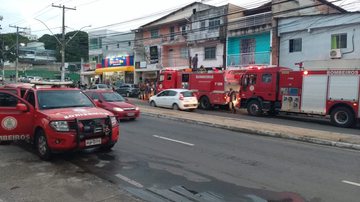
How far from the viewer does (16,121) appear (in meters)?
8.70

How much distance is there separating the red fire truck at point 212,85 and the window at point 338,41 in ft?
27.3

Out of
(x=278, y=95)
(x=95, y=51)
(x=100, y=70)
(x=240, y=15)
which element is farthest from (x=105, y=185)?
(x=95, y=51)

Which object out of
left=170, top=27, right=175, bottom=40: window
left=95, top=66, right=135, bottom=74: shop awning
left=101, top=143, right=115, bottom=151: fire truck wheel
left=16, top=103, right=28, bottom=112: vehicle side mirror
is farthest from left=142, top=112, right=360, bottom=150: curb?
left=95, top=66, right=135, bottom=74: shop awning

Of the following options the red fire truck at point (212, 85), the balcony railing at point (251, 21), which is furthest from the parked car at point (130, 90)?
the balcony railing at point (251, 21)

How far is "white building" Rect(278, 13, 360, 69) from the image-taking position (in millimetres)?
25094

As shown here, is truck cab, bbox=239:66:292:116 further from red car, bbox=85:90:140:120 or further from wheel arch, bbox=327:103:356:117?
red car, bbox=85:90:140:120

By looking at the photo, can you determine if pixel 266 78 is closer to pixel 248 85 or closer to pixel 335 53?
pixel 248 85

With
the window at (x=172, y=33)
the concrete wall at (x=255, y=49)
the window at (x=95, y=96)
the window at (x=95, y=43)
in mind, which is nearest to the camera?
the window at (x=95, y=96)

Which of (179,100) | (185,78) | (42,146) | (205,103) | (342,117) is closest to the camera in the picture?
(42,146)

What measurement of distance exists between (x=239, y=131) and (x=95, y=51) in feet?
157

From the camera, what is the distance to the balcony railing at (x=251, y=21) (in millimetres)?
30531

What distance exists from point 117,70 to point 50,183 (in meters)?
45.4

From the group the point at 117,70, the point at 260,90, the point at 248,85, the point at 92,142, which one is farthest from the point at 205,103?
the point at 117,70

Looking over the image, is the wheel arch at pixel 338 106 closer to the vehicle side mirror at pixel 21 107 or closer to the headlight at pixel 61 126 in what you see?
the headlight at pixel 61 126
